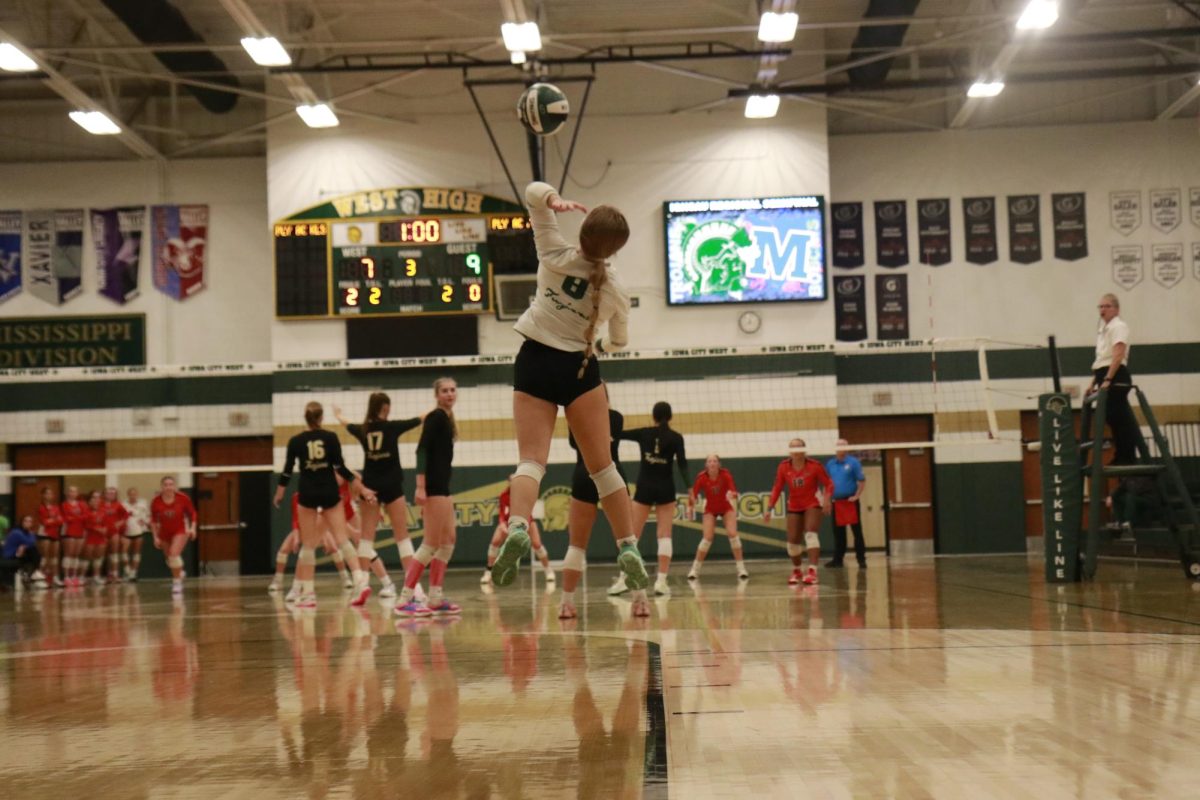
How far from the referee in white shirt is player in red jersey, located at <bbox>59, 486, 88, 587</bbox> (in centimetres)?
1622

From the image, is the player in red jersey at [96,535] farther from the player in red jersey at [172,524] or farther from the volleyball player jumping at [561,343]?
the volleyball player jumping at [561,343]

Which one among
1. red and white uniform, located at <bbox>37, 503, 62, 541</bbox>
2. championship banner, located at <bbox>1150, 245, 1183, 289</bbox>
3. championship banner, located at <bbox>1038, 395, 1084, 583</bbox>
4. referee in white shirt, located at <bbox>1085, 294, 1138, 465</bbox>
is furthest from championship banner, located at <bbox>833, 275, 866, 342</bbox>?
red and white uniform, located at <bbox>37, 503, 62, 541</bbox>

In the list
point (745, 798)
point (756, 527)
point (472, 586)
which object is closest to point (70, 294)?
point (472, 586)

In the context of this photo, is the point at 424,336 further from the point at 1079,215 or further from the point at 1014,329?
the point at 1079,215

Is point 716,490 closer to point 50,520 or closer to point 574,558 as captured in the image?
point 574,558

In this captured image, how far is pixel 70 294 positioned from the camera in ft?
72.4

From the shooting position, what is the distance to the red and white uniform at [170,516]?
1652 cm

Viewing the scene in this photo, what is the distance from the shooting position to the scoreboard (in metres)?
20.0

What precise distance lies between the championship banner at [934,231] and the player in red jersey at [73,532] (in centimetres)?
1542

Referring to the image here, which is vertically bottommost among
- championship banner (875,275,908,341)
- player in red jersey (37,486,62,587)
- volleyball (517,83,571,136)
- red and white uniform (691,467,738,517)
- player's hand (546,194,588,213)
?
player in red jersey (37,486,62,587)

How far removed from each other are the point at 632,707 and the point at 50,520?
61.3 ft

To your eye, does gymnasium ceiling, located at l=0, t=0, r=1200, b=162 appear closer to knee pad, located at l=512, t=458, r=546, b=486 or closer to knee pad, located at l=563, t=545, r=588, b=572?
knee pad, located at l=563, t=545, r=588, b=572

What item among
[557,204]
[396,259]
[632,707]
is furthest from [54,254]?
[632,707]

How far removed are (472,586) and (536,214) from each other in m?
10.1
